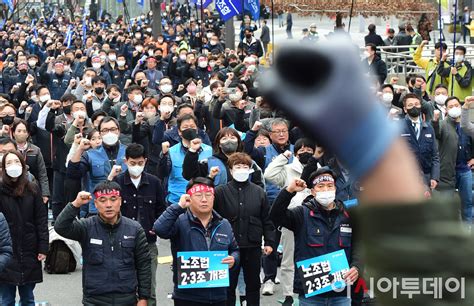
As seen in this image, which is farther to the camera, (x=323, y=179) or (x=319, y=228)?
(x=323, y=179)

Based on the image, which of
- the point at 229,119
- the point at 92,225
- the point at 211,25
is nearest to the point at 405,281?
the point at 92,225

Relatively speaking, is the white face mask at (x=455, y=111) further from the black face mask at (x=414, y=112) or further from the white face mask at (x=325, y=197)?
the white face mask at (x=325, y=197)

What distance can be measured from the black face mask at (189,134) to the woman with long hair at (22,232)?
2.08 m

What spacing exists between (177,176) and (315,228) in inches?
106

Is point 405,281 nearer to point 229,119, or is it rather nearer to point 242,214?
point 242,214

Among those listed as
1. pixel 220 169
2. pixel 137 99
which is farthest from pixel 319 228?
pixel 137 99

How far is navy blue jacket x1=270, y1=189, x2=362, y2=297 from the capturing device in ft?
25.4

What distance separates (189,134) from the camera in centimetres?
1034

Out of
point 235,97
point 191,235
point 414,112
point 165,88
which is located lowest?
point 191,235

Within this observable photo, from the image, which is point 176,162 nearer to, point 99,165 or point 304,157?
point 99,165

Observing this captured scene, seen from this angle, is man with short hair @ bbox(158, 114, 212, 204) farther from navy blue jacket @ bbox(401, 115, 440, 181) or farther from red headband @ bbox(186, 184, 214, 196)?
navy blue jacket @ bbox(401, 115, 440, 181)

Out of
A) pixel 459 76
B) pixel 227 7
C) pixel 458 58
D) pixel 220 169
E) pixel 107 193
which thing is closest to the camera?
pixel 107 193

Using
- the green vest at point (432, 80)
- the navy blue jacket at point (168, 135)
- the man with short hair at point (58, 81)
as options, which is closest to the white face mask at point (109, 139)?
the navy blue jacket at point (168, 135)

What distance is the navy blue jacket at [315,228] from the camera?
773 cm
